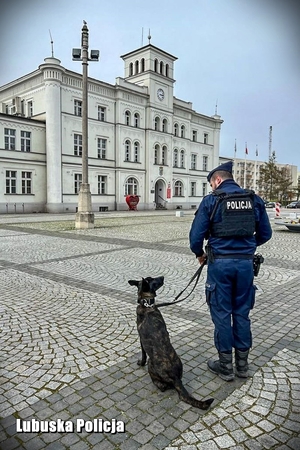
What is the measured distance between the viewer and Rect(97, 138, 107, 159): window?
36.7m

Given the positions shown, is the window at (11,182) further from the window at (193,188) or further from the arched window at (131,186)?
the window at (193,188)

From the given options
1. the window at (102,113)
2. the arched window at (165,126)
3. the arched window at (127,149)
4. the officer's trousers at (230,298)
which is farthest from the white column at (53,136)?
the officer's trousers at (230,298)

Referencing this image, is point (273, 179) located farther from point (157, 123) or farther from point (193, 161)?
point (157, 123)

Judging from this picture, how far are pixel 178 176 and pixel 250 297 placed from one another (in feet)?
146

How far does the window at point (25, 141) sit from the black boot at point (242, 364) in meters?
32.0

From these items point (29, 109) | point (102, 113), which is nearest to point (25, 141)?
point (29, 109)

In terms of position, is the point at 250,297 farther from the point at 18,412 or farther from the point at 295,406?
the point at 18,412

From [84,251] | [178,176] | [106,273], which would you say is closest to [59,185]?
[178,176]

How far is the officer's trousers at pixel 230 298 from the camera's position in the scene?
9.81 ft

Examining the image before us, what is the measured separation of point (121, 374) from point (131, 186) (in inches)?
1480

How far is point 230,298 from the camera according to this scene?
306 centimetres

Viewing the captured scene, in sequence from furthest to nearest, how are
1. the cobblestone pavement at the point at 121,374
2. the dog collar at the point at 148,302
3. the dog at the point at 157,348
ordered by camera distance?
the dog collar at the point at 148,302
the dog at the point at 157,348
the cobblestone pavement at the point at 121,374

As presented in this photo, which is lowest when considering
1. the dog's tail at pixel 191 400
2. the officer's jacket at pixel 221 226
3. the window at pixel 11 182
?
the dog's tail at pixel 191 400

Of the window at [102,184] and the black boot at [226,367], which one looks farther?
the window at [102,184]
